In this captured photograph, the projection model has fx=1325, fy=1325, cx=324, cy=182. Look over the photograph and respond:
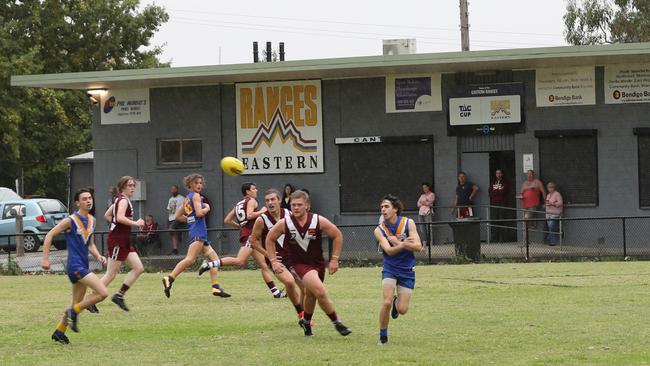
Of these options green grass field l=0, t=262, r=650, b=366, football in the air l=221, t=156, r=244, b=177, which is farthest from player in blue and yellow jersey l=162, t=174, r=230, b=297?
football in the air l=221, t=156, r=244, b=177

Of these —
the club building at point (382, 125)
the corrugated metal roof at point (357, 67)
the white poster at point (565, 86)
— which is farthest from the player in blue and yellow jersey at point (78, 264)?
the white poster at point (565, 86)

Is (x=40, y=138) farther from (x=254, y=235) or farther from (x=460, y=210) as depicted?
(x=254, y=235)

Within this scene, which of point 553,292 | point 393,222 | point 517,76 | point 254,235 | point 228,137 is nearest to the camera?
point 393,222

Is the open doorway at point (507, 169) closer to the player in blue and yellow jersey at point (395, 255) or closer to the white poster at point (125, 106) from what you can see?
the white poster at point (125, 106)

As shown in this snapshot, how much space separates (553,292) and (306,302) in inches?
252

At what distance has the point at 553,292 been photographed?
20484mm

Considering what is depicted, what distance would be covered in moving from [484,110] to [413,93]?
6.22 ft

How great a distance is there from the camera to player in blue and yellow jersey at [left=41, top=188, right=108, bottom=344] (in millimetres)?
15359

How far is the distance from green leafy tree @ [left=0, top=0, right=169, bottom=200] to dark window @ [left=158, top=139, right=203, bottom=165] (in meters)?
19.0

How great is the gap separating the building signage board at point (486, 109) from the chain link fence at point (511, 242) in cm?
280

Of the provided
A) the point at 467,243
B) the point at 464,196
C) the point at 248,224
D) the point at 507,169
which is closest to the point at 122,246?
the point at 248,224

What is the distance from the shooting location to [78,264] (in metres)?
15.4

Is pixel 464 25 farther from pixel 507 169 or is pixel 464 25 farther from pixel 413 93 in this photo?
pixel 507 169

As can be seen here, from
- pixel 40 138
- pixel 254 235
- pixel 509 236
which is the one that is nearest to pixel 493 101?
pixel 509 236
